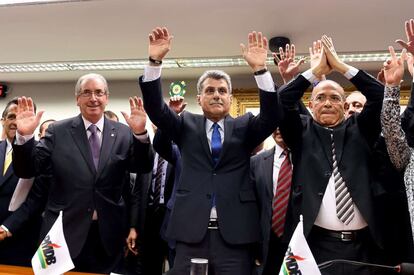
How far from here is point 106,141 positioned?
2365 mm

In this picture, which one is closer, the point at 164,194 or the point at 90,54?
the point at 164,194

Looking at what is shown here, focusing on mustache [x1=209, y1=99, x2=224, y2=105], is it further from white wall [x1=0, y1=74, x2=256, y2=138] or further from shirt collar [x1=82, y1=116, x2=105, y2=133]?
white wall [x1=0, y1=74, x2=256, y2=138]

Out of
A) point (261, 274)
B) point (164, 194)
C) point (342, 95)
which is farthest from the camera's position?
point (164, 194)

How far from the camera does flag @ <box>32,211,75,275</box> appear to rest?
1.48 meters

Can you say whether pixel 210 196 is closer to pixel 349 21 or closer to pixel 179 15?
pixel 179 15

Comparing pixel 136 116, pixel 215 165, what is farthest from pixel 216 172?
pixel 136 116

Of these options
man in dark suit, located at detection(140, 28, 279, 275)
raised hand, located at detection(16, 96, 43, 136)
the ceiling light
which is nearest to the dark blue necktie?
man in dark suit, located at detection(140, 28, 279, 275)

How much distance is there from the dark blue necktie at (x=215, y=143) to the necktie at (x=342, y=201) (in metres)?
0.54

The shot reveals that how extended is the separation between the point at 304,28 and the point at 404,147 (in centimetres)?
218

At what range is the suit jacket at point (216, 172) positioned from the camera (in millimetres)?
1841

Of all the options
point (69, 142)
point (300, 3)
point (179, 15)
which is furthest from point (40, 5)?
point (300, 3)

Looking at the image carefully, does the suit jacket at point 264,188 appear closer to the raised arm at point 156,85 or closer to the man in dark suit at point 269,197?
the man in dark suit at point 269,197

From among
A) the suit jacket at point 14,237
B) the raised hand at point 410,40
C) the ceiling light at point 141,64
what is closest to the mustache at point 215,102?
the raised hand at point 410,40

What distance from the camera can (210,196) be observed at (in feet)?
6.13
